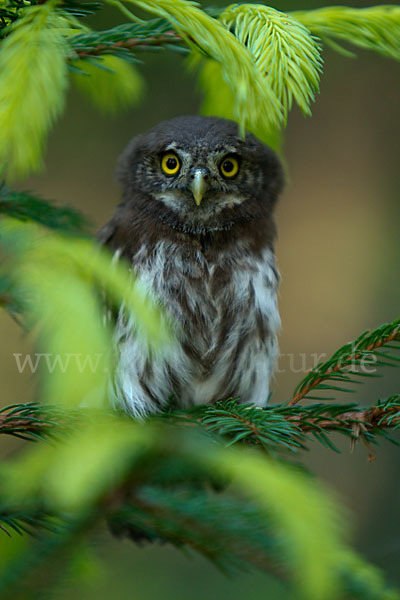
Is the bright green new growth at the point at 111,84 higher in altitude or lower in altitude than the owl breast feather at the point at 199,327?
higher

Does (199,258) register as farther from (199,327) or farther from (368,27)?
(368,27)

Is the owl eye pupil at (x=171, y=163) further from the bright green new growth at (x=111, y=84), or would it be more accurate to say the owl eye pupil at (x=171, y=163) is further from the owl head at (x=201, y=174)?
the bright green new growth at (x=111, y=84)

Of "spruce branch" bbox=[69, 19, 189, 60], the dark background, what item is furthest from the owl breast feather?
the dark background

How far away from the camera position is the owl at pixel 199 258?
84.7 inches

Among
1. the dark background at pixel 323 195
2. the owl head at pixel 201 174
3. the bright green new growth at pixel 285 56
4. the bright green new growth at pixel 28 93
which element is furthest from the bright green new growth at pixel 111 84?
the dark background at pixel 323 195

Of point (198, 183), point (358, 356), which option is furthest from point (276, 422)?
point (198, 183)

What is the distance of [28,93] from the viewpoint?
2.70 ft

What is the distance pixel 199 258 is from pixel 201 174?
29 cm

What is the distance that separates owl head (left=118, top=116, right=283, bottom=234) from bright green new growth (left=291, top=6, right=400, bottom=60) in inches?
35.9

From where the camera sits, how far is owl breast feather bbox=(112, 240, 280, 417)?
7.01ft

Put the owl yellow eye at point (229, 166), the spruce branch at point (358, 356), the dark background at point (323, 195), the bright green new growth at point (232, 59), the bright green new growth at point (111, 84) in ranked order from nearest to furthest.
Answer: the bright green new growth at point (232, 59) < the spruce branch at point (358, 356) < the bright green new growth at point (111, 84) < the owl yellow eye at point (229, 166) < the dark background at point (323, 195)

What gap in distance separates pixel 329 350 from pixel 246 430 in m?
3.14

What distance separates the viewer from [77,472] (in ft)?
2.44

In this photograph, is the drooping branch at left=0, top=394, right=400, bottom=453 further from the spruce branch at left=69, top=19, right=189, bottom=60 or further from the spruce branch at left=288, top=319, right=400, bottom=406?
the spruce branch at left=69, top=19, right=189, bottom=60
